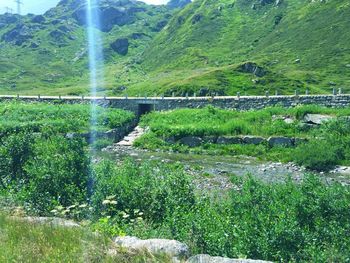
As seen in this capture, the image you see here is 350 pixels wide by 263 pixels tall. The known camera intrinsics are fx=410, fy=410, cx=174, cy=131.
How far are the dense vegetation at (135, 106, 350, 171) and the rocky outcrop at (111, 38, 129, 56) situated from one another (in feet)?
482

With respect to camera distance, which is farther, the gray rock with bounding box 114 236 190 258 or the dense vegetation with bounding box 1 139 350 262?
the dense vegetation with bounding box 1 139 350 262

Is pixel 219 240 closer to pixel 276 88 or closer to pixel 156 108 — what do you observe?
pixel 156 108

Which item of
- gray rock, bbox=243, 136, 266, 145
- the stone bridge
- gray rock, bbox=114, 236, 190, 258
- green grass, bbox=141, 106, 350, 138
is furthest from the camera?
the stone bridge

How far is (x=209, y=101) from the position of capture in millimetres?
50156

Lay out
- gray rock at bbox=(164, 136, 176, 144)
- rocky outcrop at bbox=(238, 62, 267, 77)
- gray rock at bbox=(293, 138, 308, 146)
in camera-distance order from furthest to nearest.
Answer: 1. rocky outcrop at bbox=(238, 62, 267, 77)
2. gray rock at bbox=(164, 136, 176, 144)
3. gray rock at bbox=(293, 138, 308, 146)

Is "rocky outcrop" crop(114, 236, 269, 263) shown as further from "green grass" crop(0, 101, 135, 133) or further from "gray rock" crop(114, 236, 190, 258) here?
"green grass" crop(0, 101, 135, 133)

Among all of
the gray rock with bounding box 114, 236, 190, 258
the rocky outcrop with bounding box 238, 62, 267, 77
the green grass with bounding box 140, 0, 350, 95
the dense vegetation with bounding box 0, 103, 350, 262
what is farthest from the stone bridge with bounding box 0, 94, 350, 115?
the gray rock with bounding box 114, 236, 190, 258

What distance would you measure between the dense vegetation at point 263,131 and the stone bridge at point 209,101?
228cm

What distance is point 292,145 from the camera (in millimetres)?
36781

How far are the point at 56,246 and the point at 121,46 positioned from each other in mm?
193331

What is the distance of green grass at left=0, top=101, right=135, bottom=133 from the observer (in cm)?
4447

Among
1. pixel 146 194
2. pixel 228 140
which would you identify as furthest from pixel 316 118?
pixel 146 194

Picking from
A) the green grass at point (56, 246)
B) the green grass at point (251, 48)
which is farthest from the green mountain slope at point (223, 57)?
the green grass at point (56, 246)

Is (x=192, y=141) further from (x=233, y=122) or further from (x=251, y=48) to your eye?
(x=251, y=48)
